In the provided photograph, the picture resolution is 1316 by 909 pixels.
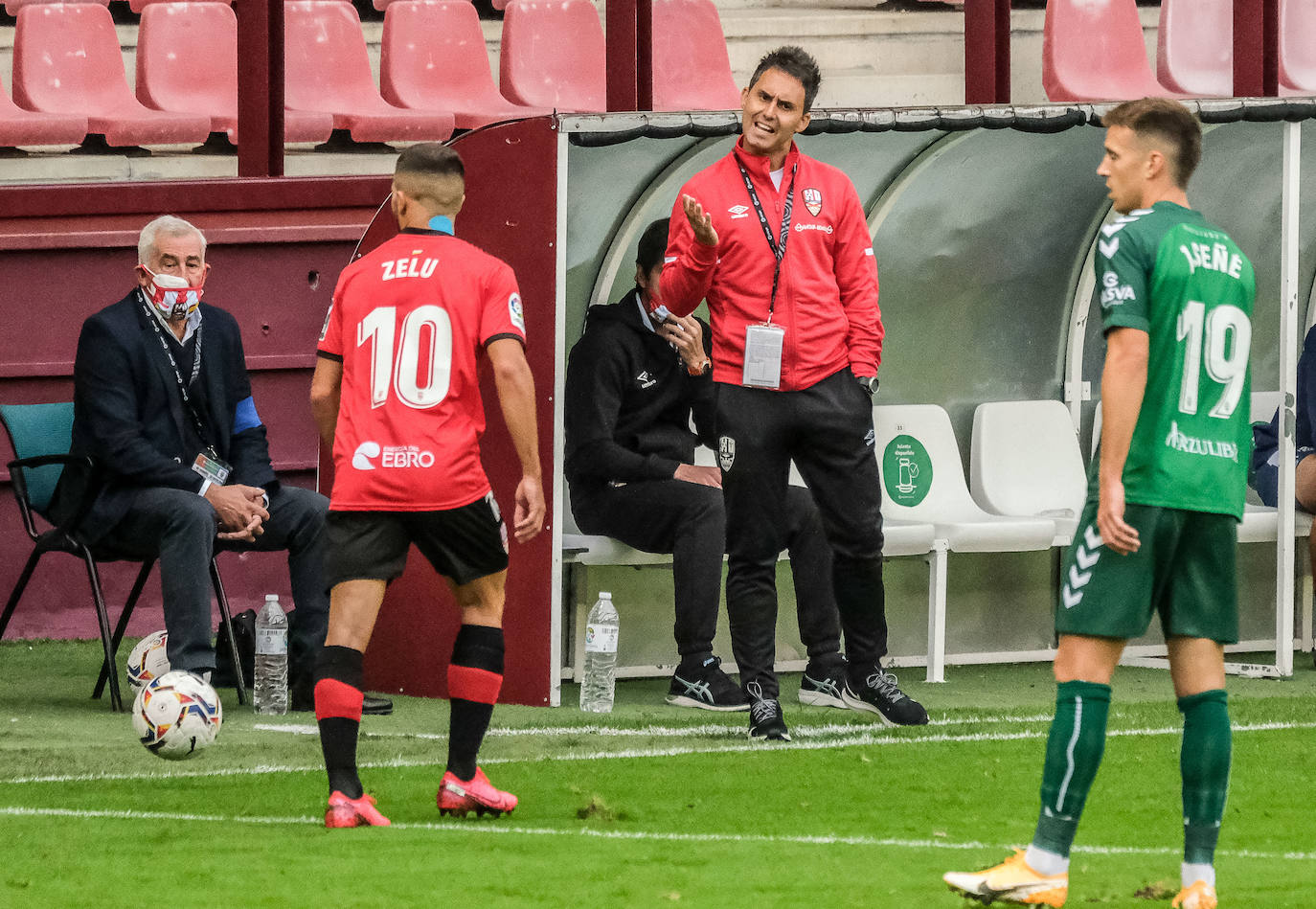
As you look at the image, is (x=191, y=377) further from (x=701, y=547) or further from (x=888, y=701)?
(x=888, y=701)

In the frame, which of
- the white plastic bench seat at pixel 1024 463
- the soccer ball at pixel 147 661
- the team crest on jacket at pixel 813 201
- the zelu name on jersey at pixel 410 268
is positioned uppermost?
the team crest on jacket at pixel 813 201

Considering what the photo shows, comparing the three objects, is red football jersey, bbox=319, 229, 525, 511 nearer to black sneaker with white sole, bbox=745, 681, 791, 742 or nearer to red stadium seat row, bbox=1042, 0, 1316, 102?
black sneaker with white sole, bbox=745, 681, 791, 742

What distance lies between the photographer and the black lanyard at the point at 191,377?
7.12 metres

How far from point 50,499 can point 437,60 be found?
5.25 metres

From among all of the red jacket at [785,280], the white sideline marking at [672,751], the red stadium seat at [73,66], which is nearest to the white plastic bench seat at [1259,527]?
the white sideline marking at [672,751]

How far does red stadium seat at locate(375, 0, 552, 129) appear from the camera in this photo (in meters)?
11.7

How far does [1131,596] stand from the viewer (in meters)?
4.05

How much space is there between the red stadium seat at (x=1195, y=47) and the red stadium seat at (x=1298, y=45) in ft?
1.06

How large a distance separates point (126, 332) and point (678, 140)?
2.22 metres

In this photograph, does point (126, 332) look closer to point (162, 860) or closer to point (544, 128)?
point (544, 128)

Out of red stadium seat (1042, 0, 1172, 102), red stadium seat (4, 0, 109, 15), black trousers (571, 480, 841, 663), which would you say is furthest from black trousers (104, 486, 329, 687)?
red stadium seat (1042, 0, 1172, 102)

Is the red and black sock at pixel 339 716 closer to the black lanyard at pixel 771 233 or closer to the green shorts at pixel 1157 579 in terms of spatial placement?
the green shorts at pixel 1157 579

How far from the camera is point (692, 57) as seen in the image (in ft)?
39.5

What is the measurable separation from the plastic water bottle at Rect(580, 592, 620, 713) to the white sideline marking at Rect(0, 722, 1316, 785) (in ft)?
2.88
